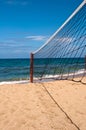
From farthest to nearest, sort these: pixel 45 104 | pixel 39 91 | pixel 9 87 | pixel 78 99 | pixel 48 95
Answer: pixel 9 87
pixel 39 91
pixel 48 95
pixel 78 99
pixel 45 104

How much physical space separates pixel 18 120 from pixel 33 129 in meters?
0.69

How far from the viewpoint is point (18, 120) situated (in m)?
6.54

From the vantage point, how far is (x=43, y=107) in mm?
7648

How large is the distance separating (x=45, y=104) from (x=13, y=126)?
1.99 meters

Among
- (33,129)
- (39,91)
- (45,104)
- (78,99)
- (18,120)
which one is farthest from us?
(39,91)

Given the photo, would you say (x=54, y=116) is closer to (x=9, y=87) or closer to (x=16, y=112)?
(x=16, y=112)

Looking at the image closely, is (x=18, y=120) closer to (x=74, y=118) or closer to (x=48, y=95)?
(x=74, y=118)

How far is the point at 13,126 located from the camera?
6125 mm

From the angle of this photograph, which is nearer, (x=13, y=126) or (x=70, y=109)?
(x=13, y=126)

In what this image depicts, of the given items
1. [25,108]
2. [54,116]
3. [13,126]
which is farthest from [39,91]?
[13,126]

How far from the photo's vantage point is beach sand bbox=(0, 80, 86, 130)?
244 inches

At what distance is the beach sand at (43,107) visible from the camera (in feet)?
20.4

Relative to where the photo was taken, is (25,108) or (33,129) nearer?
(33,129)

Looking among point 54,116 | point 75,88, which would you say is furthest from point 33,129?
point 75,88
